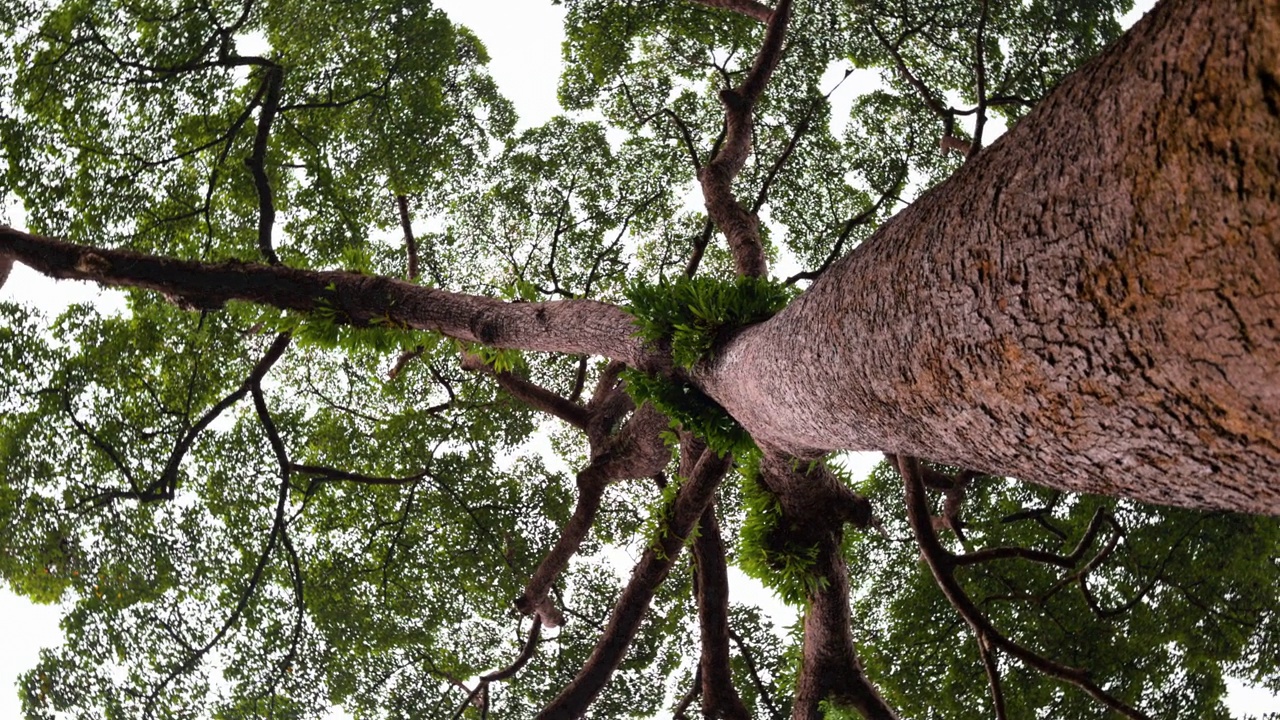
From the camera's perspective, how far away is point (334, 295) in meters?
4.44

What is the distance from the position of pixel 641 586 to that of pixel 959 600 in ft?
5.31

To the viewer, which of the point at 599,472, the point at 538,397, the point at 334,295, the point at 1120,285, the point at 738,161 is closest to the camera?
the point at 1120,285

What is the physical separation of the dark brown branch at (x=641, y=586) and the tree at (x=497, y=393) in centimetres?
2

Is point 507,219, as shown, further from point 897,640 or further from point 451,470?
point 897,640

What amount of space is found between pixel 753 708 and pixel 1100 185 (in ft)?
18.4

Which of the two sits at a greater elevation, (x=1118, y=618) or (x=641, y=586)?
(x=641, y=586)

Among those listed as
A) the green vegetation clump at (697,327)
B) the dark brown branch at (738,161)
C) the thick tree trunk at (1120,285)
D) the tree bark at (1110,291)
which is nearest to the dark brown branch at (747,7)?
the dark brown branch at (738,161)

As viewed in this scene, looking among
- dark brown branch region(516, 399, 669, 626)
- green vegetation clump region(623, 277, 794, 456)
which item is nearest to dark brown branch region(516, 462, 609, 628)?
dark brown branch region(516, 399, 669, 626)

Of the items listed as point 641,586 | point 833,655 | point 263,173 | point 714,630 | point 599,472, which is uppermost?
point 263,173

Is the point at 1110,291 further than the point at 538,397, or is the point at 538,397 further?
the point at 538,397

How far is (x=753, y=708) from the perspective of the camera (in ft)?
19.4

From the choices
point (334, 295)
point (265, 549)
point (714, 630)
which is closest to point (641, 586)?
point (714, 630)

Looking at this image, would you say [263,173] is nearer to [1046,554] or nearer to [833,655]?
[833,655]

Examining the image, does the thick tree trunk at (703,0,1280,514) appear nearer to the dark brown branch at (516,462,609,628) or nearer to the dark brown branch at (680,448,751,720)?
the dark brown branch at (680,448,751,720)
